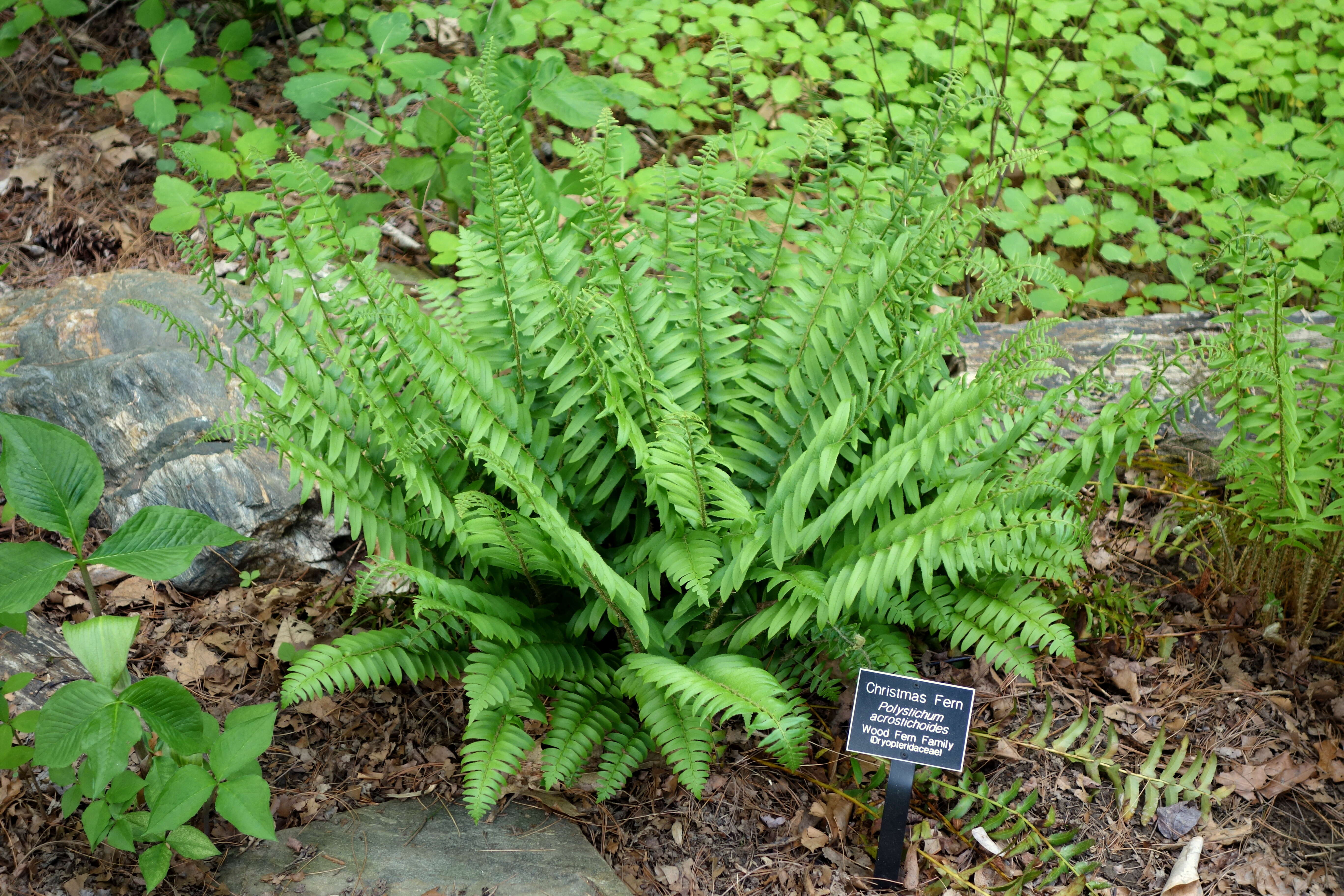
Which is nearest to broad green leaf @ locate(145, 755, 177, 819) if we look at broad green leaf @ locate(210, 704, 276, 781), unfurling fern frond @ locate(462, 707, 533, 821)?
broad green leaf @ locate(210, 704, 276, 781)

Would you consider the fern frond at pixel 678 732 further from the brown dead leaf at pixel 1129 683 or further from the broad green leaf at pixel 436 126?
the broad green leaf at pixel 436 126

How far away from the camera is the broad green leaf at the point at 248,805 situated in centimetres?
185

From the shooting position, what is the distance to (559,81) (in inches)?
139

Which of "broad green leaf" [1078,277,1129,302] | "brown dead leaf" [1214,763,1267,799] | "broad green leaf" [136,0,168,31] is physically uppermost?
"broad green leaf" [136,0,168,31]

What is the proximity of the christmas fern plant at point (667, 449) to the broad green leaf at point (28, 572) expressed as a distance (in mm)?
451

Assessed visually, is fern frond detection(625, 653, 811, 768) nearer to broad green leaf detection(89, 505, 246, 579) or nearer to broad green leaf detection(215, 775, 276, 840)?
broad green leaf detection(215, 775, 276, 840)

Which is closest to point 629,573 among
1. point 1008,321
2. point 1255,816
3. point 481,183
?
point 481,183

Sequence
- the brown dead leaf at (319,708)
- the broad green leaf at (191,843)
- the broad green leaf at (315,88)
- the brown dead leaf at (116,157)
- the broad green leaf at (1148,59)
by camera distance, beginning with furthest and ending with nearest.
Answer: the brown dead leaf at (116,157) < the broad green leaf at (1148,59) < the broad green leaf at (315,88) < the brown dead leaf at (319,708) < the broad green leaf at (191,843)

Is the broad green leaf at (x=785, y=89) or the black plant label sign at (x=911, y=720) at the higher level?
the broad green leaf at (x=785, y=89)

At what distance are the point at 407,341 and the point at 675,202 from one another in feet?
2.93

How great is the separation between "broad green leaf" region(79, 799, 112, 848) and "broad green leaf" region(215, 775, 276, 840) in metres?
0.25

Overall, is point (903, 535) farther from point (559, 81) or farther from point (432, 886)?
point (559, 81)

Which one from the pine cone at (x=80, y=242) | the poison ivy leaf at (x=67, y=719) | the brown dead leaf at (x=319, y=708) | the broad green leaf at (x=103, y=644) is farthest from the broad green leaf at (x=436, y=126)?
the poison ivy leaf at (x=67, y=719)

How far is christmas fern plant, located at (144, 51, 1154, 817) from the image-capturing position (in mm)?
2152
